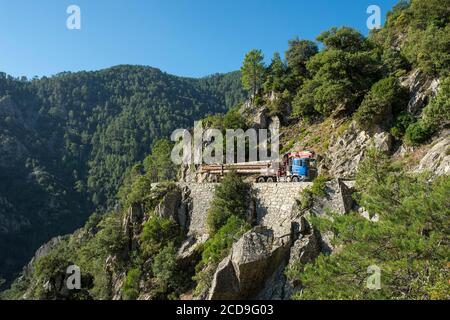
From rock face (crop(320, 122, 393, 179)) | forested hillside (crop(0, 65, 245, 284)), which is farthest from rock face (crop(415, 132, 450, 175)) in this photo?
forested hillside (crop(0, 65, 245, 284))

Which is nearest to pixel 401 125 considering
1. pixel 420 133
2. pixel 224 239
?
pixel 420 133

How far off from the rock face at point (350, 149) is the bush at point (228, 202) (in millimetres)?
8335

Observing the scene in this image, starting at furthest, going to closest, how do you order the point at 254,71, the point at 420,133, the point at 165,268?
1. the point at 254,71
2. the point at 420,133
3. the point at 165,268

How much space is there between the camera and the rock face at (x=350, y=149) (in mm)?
29438

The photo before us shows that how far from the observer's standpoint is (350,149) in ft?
104

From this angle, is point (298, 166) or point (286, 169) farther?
point (286, 169)

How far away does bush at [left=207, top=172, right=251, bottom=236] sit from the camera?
2583cm

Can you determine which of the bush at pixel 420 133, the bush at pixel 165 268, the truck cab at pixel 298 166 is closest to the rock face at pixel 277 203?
the truck cab at pixel 298 166

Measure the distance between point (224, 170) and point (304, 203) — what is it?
37.0 feet

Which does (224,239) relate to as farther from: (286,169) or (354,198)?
(354,198)

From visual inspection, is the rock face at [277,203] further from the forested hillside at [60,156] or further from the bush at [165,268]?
the forested hillside at [60,156]

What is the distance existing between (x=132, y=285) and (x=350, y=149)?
22.8 metres

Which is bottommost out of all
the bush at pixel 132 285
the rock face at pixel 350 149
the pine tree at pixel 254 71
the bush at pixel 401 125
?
the bush at pixel 132 285

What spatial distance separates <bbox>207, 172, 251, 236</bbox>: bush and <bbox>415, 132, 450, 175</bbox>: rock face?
1247cm
